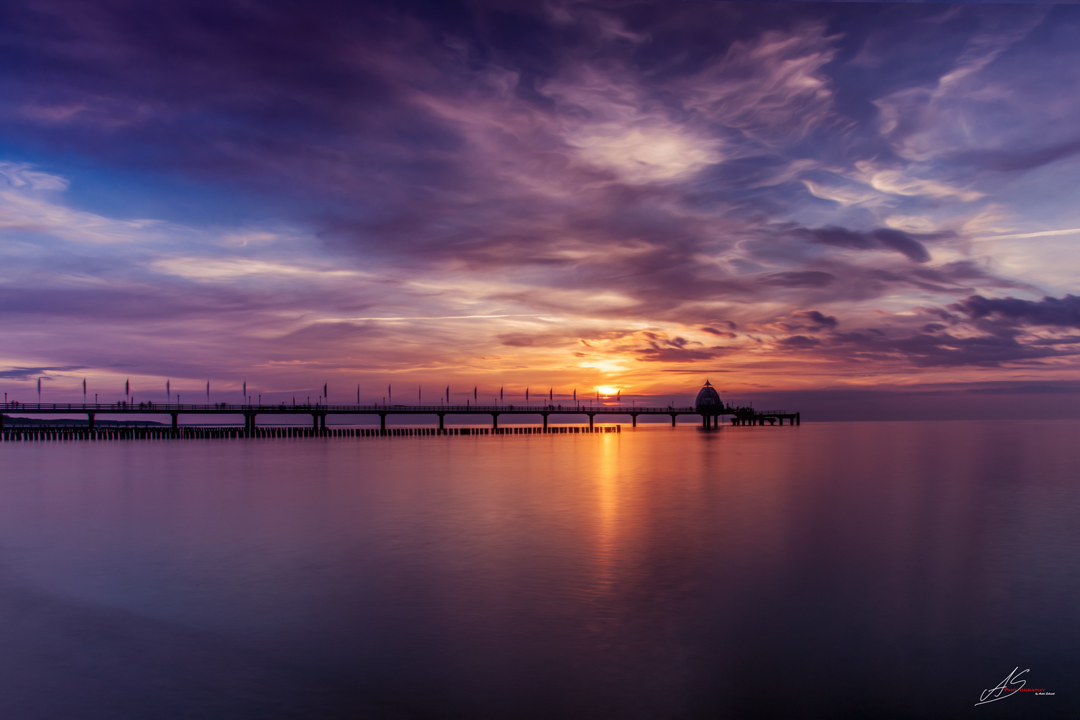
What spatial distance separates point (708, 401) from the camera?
160375 millimetres

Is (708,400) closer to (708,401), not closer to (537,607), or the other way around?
(708,401)

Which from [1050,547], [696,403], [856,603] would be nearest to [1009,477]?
[1050,547]

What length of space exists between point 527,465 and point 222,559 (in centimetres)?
3543

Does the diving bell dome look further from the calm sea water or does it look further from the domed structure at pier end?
the calm sea water

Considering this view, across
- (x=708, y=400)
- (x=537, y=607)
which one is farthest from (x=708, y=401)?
(x=537, y=607)

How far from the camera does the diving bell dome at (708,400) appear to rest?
159 meters

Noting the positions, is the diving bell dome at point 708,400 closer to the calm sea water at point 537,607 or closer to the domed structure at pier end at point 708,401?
the domed structure at pier end at point 708,401

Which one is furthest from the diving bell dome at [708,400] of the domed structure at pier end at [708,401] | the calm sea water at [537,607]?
the calm sea water at [537,607]

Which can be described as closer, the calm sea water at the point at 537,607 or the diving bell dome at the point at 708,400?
the calm sea water at the point at 537,607

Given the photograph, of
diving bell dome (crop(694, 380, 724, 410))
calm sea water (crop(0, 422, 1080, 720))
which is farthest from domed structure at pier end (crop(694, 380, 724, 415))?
calm sea water (crop(0, 422, 1080, 720))

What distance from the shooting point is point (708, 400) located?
160 metres

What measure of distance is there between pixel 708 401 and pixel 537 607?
497ft

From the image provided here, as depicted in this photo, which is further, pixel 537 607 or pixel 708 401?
pixel 708 401

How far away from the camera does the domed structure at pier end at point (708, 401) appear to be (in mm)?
158163
